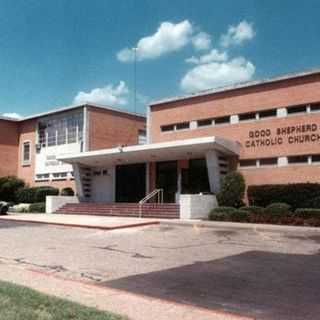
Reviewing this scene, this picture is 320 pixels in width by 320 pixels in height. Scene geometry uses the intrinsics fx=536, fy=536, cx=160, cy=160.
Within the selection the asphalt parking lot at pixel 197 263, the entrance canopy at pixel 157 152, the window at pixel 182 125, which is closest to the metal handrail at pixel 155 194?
the entrance canopy at pixel 157 152

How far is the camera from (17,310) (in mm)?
7027

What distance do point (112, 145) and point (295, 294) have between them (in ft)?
109

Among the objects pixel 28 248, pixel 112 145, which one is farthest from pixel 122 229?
pixel 112 145

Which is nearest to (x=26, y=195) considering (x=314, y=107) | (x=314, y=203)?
(x=314, y=107)

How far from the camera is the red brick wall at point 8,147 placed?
46562 millimetres

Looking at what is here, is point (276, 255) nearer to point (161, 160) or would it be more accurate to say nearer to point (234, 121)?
point (234, 121)

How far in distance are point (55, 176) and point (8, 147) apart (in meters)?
7.51

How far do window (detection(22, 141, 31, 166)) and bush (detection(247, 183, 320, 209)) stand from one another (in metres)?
24.4

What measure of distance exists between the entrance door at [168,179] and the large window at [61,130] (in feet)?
30.9

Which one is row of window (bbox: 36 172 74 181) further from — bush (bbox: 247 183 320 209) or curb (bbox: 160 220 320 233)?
curb (bbox: 160 220 320 233)

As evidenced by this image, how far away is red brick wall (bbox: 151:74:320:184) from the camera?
1032 inches

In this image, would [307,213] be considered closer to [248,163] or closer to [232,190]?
[232,190]

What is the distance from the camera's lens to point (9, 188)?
44375mm

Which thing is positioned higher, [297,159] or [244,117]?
[244,117]
